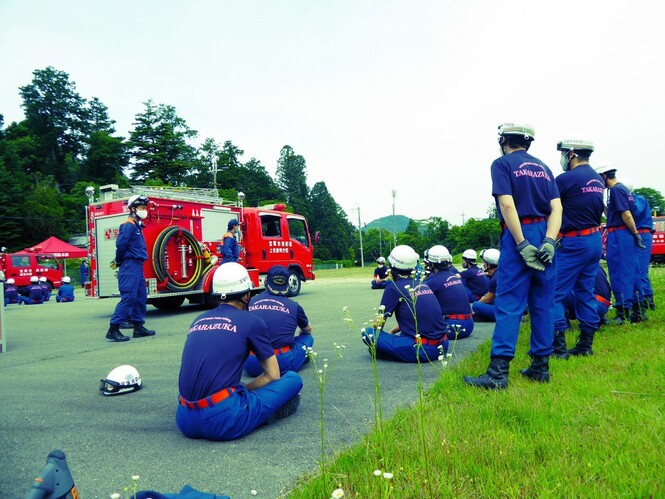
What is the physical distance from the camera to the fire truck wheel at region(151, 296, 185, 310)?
1291 cm

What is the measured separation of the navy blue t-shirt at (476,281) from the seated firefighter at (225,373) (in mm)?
6407

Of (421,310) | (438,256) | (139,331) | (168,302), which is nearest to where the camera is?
(421,310)

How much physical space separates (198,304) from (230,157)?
67.4 metres

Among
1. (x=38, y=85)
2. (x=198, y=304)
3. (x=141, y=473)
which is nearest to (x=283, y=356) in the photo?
(x=141, y=473)

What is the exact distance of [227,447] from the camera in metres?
3.20

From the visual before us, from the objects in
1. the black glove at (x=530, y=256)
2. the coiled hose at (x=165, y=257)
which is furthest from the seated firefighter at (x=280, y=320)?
the coiled hose at (x=165, y=257)

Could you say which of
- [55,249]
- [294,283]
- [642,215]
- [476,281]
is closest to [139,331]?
[476,281]

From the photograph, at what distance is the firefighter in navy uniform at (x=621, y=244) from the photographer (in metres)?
6.20

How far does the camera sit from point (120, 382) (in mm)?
4684

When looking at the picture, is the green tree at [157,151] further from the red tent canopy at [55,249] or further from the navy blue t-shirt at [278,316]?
the navy blue t-shirt at [278,316]

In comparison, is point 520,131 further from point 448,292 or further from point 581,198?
point 448,292

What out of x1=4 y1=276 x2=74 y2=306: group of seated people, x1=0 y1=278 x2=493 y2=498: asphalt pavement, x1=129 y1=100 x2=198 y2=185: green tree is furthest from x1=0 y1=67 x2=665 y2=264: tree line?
x1=0 y1=278 x2=493 y2=498: asphalt pavement

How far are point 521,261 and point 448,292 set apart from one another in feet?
9.42

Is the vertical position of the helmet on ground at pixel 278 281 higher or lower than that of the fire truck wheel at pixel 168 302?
higher
